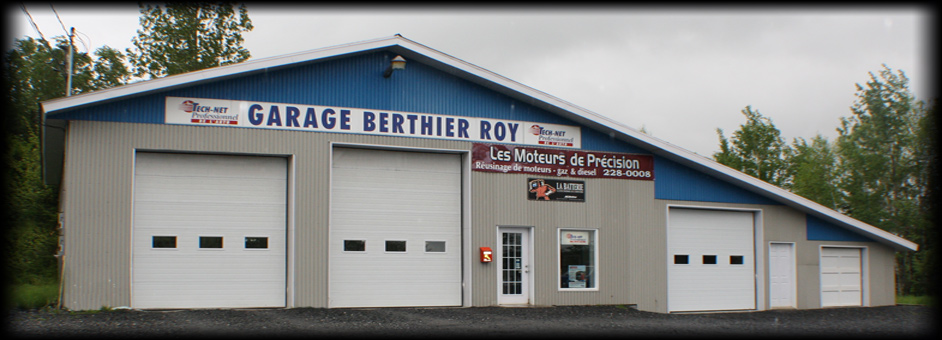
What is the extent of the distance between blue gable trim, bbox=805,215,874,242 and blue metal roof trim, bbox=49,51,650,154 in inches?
265

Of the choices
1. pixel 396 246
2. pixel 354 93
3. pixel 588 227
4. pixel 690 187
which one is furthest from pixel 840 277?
pixel 354 93

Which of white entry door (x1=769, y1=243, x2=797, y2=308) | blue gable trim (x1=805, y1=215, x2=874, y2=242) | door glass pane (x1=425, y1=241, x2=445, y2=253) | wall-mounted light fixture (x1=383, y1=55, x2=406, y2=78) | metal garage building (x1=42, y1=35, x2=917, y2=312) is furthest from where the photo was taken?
blue gable trim (x1=805, y1=215, x2=874, y2=242)

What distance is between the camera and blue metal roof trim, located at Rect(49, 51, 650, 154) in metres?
13.9

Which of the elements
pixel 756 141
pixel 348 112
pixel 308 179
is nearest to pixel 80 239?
pixel 308 179

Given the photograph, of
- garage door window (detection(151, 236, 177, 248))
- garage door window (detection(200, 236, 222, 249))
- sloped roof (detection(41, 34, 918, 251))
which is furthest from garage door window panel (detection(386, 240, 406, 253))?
garage door window (detection(151, 236, 177, 248))

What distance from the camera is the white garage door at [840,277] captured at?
20.0m

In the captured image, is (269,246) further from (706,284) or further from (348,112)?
(706,284)

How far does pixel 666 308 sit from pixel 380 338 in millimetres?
9412

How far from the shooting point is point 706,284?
18734 mm

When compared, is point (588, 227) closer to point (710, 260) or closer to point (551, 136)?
point (551, 136)

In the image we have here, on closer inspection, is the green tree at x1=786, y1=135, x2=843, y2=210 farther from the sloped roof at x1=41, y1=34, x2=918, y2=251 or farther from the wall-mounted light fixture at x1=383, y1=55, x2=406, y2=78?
the wall-mounted light fixture at x1=383, y1=55, x2=406, y2=78

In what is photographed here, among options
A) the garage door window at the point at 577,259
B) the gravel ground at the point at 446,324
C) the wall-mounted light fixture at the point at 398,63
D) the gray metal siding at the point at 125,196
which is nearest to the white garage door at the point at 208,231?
the gray metal siding at the point at 125,196

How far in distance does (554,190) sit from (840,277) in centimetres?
892

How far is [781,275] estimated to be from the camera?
19484mm
